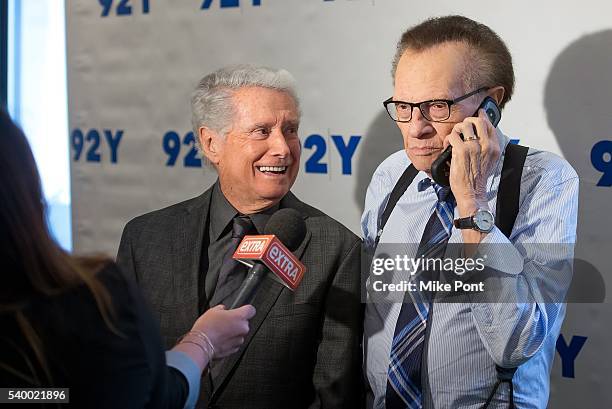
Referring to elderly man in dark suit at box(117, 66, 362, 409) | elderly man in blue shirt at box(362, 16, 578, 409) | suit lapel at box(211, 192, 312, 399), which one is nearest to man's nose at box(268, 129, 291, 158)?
elderly man in dark suit at box(117, 66, 362, 409)

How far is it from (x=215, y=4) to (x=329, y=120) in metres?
0.75

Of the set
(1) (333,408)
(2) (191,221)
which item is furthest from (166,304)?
(1) (333,408)

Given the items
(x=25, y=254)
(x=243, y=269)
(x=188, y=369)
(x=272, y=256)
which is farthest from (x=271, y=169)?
(x=25, y=254)

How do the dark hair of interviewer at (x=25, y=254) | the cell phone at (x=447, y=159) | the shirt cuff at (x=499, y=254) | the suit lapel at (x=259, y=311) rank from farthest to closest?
the suit lapel at (x=259, y=311) < the cell phone at (x=447, y=159) < the shirt cuff at (x=499, y=254) < the dark hair of interviewer at (x=25, y=254)

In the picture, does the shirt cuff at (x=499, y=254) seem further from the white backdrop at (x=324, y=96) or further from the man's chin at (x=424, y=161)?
the white backdrop at (x=324, y=96)

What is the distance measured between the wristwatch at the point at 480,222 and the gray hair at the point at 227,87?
0.73 m

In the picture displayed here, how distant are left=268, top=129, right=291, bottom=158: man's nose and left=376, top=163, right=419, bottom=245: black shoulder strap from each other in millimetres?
339

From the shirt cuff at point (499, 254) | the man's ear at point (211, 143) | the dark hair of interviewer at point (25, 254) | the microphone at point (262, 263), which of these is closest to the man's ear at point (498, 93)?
the shirt cuff at point (499, 254)

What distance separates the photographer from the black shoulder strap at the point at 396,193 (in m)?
2.28

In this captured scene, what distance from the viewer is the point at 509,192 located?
6.60 feet

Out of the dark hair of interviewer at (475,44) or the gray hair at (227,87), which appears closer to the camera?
the dark hair of interviewer at (475,44)

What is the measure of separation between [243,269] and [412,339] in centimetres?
54

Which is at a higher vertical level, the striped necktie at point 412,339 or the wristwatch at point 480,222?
the wristwatch at point 480,222

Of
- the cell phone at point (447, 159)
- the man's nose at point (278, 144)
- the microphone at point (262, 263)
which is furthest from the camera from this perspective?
the man's nose at point (278, 144)
